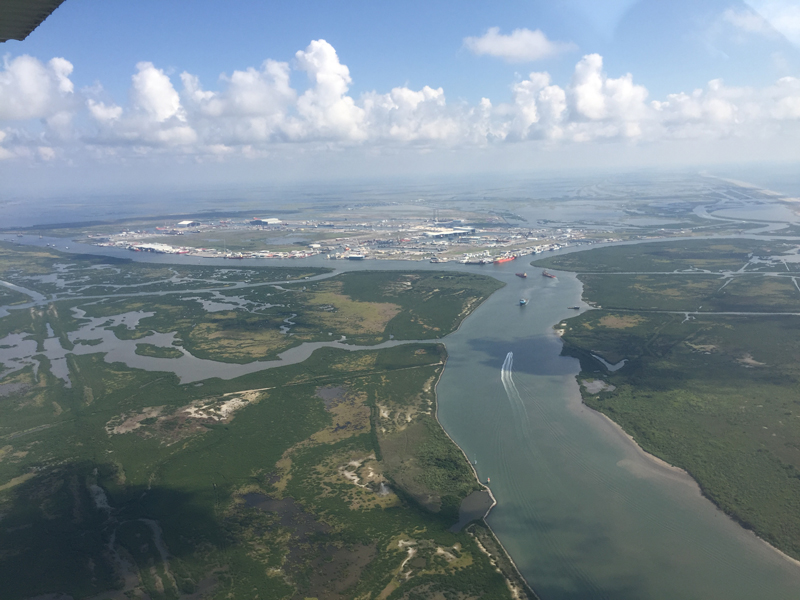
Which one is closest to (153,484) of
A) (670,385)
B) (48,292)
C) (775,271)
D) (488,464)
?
(488,464)

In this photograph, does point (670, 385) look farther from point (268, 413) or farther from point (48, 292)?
point (48, 292)

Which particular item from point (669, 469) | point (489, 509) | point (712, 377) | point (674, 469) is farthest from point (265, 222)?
point (674, 469)

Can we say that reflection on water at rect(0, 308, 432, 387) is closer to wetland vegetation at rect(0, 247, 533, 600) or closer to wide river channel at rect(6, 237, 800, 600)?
wetland vegetation at rect(0, 247, 533, 600)

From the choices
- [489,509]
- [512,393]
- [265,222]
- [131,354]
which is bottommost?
[489,509]

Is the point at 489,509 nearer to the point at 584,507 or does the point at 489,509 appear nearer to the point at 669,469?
the point at 584,507

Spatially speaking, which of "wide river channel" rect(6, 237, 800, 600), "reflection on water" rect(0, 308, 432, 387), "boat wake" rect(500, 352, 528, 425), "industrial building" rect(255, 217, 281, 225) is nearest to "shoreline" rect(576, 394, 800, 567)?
"wide river channel" rect(6, 237, 800, 600)

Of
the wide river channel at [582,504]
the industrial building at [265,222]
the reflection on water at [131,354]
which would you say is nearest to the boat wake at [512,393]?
the wide river channel at [582,504]
